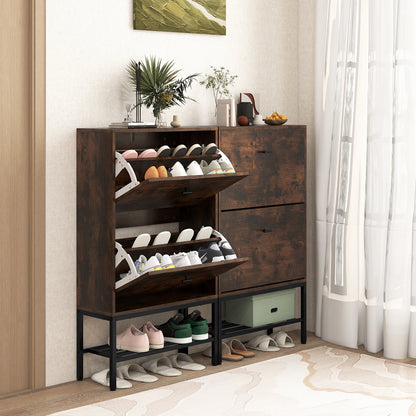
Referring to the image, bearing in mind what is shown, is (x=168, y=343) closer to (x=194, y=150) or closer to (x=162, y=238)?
(x=162, y=238)

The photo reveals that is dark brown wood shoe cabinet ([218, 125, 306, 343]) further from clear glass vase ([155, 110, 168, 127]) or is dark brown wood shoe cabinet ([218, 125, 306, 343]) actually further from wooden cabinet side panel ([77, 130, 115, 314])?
wooden cabinet side panel ([77, 130, 115, 314])

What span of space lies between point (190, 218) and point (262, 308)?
0.68 m

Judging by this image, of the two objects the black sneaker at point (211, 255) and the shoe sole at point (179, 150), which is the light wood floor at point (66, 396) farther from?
the shoe sole at point (179, 150)

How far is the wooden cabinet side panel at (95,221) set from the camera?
3.65 metres

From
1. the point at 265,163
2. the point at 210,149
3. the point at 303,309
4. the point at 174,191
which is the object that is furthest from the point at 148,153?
the point at 303,309

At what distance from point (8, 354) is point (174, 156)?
1257 millimetres

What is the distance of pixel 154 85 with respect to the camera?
3.95 meters

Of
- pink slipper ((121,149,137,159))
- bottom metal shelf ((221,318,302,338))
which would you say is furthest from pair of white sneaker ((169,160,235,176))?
bottom metal shelf ((221,318,302,338))

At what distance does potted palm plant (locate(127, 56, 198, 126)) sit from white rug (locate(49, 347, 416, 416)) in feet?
4.49

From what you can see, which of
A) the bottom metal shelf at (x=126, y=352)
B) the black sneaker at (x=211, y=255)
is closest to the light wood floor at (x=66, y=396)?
the bottom metal shelf at (x=126, y=352)

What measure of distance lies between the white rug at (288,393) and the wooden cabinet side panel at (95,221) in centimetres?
51

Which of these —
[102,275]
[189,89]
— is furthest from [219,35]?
[102,275]

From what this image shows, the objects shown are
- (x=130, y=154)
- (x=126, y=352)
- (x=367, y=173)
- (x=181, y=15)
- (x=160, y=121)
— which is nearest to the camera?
(x=130, y=154)

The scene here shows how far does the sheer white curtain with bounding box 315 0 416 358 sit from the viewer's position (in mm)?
4266
